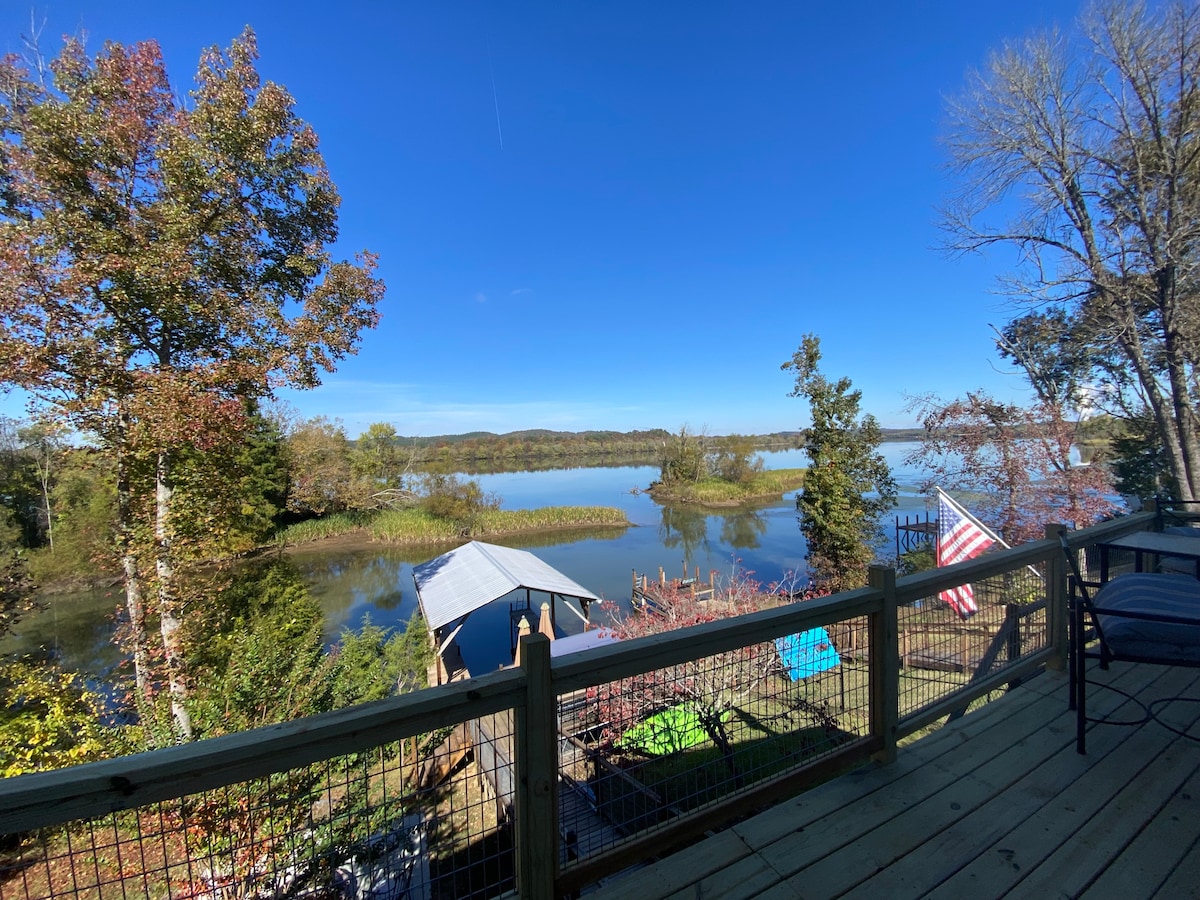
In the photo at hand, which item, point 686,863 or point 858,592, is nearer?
point 686,863

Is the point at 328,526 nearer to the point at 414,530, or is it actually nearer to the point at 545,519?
the point at 414,530

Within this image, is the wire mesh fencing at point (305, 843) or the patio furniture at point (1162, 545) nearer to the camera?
the wire mesh fencing at point (305, 843)

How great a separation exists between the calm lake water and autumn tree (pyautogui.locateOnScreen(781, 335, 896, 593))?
1058 mm

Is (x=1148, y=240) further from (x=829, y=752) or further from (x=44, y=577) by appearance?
(x=44, y=577)

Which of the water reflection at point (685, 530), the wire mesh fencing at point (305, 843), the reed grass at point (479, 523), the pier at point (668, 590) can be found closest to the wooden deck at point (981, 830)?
the wire mesh fencing at point (305, 843)

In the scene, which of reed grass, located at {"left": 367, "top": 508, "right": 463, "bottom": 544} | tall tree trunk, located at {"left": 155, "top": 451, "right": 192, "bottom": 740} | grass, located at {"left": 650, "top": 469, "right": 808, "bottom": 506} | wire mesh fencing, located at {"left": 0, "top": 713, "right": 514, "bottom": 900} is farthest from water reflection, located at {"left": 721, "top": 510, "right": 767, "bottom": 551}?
wire mesh fencing, located at {"left": 0, "top": 713, "right": 514, "bottom": 900}

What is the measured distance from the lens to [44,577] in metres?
12.2

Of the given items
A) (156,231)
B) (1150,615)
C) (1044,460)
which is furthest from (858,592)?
(1044,460)

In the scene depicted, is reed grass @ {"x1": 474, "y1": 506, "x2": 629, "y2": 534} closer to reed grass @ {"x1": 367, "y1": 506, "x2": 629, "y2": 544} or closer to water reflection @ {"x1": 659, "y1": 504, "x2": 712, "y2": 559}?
reed grass @ {"x1": 367, "y1": 506, "x2": 629, "y2": 544}

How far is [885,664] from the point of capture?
203cm

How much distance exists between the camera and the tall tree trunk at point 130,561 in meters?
5.69

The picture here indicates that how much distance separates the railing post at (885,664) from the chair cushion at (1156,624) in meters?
0.74

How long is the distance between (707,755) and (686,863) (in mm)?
2090

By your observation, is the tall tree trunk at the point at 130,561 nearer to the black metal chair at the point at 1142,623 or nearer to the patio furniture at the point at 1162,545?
the black metal chair at the point at 1142,623
